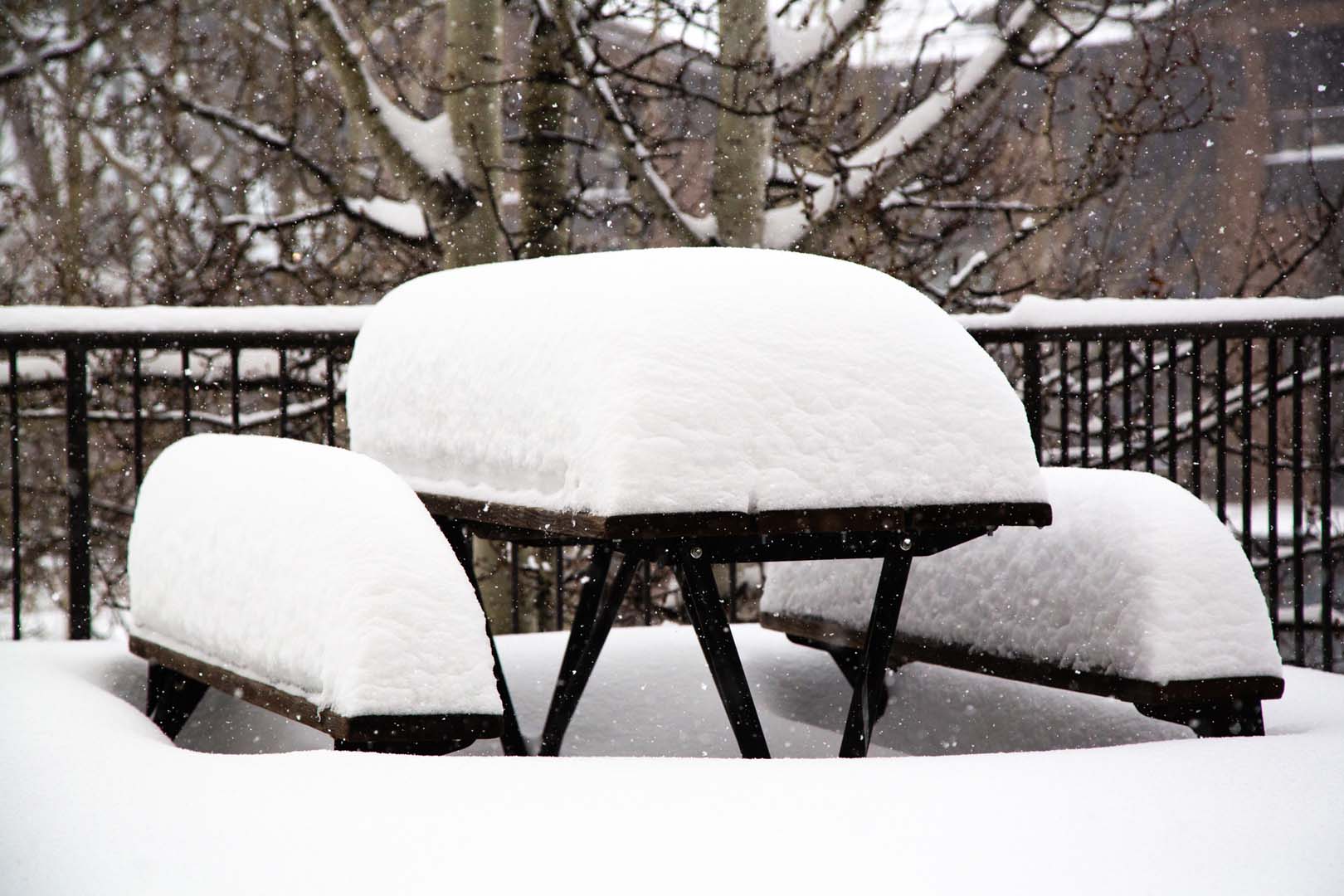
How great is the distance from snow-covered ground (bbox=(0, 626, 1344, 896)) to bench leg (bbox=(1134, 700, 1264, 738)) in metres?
0.38

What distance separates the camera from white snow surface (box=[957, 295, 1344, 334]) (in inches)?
175

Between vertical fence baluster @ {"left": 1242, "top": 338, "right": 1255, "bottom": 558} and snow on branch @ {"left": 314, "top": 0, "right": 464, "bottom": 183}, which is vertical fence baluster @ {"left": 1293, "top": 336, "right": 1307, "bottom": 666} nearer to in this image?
vertical fence baluster @ {"left": 1242, "top": 338, "right": 1255, "bottom": 558}

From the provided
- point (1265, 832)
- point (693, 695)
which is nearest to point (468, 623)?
point (1265, 832)

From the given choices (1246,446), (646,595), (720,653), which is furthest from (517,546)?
(720,653)

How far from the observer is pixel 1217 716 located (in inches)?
128

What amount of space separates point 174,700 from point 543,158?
4859mm

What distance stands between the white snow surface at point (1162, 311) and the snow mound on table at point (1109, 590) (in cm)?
100

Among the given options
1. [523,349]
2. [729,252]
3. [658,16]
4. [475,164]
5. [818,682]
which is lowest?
[818,682]

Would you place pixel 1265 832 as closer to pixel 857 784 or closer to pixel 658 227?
pixel 857 784

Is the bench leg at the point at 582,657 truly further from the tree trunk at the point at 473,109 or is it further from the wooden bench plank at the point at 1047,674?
the tree trunk at the point at 473,109

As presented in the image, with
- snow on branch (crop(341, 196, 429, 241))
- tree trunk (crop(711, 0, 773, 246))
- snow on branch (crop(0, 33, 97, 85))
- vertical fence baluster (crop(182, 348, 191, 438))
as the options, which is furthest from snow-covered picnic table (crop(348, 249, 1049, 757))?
snow on branch (crop(0, 33, 97, 85))

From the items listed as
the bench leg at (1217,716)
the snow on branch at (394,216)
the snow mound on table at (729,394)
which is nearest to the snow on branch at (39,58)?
the snow on branch at (394,216)

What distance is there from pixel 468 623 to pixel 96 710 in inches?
40.0

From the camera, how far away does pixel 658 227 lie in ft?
24.9
